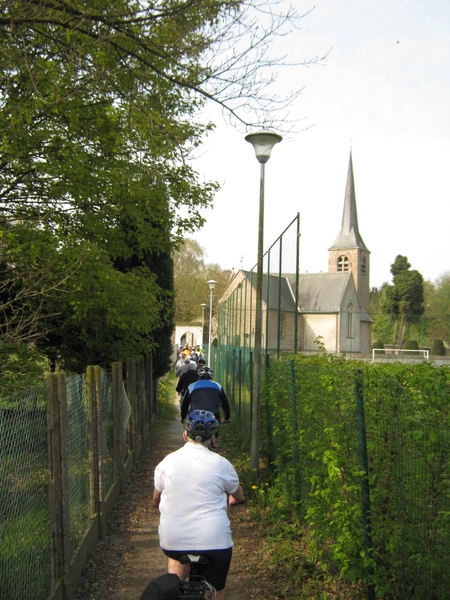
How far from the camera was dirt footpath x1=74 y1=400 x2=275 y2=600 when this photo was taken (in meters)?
5.59

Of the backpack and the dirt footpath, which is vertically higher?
the backpack

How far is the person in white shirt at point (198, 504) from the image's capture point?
11.1 ft

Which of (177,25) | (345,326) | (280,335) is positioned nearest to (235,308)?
(280,335)

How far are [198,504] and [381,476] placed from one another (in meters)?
1.28

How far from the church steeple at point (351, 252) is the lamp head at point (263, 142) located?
237 feet

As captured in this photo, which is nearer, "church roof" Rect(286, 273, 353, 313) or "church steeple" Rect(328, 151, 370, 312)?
"church roof" Rect(286, 273, 353, 313)

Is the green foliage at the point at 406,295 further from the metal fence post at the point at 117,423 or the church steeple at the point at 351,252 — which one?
the metal fence post at the point at 117,423

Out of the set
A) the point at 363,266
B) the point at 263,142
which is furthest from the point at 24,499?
the point at 363,266

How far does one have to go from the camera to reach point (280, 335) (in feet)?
40.9

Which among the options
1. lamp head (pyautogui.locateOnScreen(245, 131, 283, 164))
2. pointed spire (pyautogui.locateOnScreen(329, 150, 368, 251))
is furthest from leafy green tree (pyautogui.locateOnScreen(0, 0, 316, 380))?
pointed spire (pyautogui.locateOnScreen(329, 150, 368, 251))

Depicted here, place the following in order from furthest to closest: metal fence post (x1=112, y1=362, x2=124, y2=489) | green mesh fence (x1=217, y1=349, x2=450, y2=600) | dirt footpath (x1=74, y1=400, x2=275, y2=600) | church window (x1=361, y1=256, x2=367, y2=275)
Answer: church window (x1=361, y1=256, x2=367, y2=275) < metal fence post (x1=112, y1=362, x2=124, y2=489) < dirt footpath (x1=74, y1=400, x2=275, y2=600) < green mesh fence (x1=217, y1=349, x2=450, y2=600)

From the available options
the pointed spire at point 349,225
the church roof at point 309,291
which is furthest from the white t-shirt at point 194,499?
the pointed spire at point 349,225

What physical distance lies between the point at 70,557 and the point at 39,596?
0.83 metres

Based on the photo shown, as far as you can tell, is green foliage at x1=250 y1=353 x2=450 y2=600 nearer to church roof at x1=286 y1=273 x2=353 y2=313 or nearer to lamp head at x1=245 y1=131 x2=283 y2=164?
lamp head at x1=245 y1=131 x2=283 y2=164
